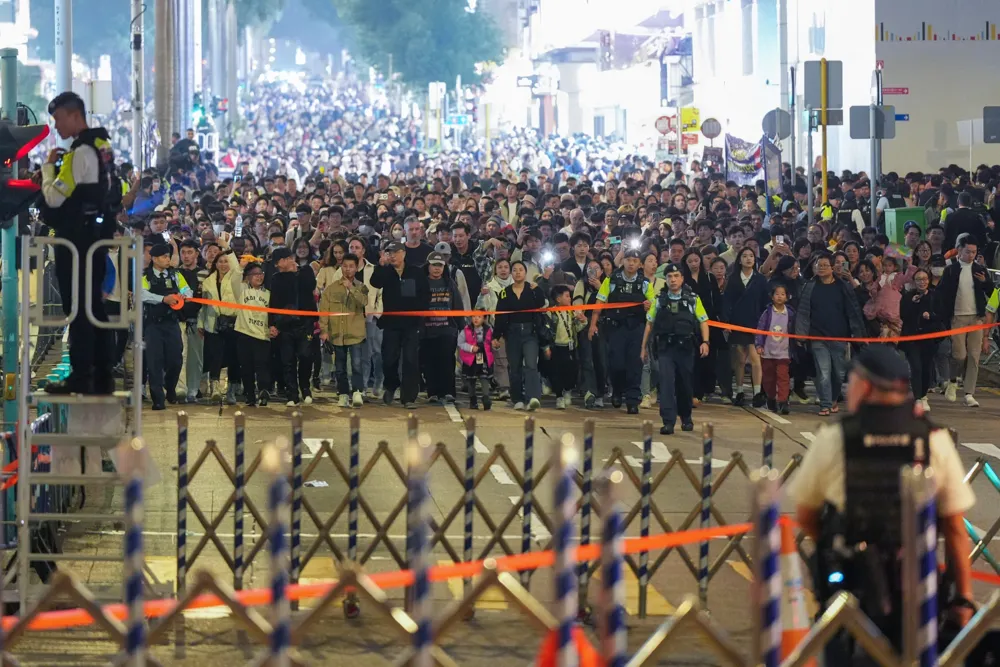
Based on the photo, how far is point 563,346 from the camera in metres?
19.2

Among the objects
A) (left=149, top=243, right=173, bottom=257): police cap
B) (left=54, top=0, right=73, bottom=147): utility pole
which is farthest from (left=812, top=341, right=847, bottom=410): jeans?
(left=54, top=0, right=73, bottom=147): utility pole

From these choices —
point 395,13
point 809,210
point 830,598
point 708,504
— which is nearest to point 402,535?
point 708,504

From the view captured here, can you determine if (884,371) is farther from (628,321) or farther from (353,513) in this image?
(628,321)

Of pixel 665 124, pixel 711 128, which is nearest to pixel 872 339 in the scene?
pixel 711 128

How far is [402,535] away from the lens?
42.5 feet

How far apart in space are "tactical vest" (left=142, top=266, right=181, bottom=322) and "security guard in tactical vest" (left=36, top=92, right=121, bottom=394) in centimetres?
739

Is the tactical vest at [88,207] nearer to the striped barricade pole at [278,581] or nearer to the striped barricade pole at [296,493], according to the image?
the striped barricade pole at [296,493]

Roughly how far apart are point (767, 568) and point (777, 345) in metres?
12.8

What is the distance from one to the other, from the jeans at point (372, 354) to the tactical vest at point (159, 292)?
215 centimetres

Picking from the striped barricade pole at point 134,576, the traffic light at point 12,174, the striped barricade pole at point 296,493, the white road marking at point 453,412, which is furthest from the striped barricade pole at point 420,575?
the white road marking at point 453,412

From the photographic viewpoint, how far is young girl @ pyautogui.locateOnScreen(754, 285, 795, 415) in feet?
61.3

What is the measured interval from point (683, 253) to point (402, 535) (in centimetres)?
826

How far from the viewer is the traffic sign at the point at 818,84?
25.2 meters

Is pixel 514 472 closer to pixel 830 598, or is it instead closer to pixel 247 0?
pixel 830 598
